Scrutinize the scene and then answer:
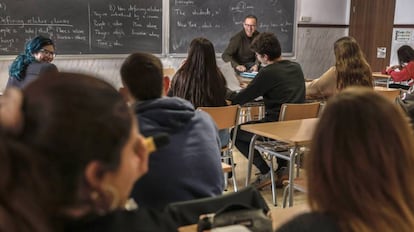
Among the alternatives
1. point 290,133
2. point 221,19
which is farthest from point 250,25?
point 290,133

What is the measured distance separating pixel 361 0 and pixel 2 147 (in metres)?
7.34

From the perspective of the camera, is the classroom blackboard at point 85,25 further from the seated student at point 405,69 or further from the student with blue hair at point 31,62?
the seated student at point 405,69

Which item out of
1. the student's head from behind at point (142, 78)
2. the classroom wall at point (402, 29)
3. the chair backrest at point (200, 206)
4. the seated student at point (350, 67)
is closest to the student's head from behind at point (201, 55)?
the seated student at point (350, 67)

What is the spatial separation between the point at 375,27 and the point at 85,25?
425 centimetres

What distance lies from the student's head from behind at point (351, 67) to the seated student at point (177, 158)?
6.81 ft

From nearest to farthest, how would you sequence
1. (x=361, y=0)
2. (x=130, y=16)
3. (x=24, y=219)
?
(x=24, y=219) → (x=130, y=16) → (x=361, y=0)

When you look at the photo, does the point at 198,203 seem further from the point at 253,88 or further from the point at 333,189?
the point at 253,88

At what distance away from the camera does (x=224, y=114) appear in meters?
3.35

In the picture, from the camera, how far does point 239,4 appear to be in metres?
6.36

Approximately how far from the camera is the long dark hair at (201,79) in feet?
11.4

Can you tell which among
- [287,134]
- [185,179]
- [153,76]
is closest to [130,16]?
[287,134]

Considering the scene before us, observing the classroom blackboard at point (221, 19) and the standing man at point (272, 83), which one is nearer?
the standing man at point (272, 83)

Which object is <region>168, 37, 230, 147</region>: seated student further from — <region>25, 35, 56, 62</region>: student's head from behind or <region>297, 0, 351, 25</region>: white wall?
<region>297, 0, 351, 25</region>: white wall

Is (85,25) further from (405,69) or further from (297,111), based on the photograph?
(405,69)
